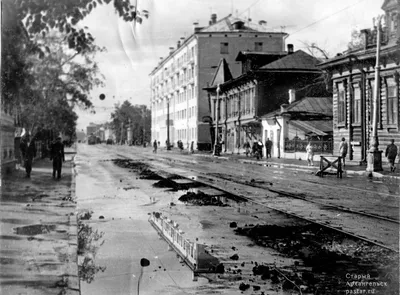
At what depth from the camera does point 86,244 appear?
8.27m

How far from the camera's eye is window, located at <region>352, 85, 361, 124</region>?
32281 millimetres

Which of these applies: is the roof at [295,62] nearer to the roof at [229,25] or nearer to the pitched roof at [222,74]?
the pitched roof at [222,74]

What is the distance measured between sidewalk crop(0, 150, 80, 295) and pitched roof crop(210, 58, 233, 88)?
3494cm

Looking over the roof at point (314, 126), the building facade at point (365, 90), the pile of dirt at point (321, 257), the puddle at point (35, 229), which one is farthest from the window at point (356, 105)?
the puddle at point (35, 229)

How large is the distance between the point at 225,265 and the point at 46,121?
675 inches

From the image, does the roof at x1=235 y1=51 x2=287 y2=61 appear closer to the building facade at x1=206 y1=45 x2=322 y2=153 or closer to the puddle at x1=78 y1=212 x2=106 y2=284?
the building facade at x1=206 y1=45 x2=322 y2=153

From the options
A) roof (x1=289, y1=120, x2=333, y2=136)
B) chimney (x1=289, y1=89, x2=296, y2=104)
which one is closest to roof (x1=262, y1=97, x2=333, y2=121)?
roof (x1=289, y1=120, x2=333, y2=136)

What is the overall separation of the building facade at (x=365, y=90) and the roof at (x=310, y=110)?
18.1ft

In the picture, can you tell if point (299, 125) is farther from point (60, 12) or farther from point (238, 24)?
point (60, 12)

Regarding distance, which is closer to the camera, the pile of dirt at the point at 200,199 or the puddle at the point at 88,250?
the puddle at the point at 88,250

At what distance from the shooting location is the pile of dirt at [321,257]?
20.0 ft

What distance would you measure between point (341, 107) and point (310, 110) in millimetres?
6966

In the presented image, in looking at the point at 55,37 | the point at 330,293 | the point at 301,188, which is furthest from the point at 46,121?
the point at 330,293

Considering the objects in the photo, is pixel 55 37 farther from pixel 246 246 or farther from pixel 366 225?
pixel 366 225
